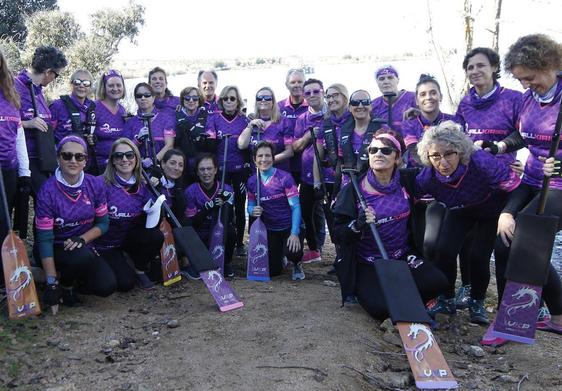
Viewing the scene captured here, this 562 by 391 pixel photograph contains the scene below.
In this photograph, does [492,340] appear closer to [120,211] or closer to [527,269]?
[527,269]

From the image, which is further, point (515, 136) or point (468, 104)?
point (468, 104)

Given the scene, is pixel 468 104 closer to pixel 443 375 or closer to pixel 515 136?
pixel 515 136

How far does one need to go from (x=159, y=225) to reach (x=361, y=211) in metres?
2.11

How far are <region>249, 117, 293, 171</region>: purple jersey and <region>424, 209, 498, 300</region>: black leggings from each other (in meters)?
2.33

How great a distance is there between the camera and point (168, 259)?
5.80m

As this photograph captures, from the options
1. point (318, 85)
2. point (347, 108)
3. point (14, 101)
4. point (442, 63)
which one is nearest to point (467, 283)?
point (347, 108)

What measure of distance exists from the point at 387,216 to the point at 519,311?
1.24 m

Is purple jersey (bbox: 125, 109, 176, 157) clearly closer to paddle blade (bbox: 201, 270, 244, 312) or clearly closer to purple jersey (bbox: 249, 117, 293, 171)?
purple jersey (bbox: 249, 117, 293, 171)

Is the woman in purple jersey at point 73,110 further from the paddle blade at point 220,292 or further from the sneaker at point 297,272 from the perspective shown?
the sneaker at point 297,272

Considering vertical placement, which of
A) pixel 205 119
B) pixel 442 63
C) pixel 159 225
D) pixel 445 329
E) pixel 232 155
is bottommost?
pixel 445 329

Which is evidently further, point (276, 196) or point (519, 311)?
point (276, 196)

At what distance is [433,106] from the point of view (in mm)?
5250


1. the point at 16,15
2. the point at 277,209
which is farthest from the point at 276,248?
the point at 16,15

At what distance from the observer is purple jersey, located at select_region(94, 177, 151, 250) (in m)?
5.32
